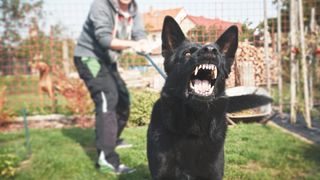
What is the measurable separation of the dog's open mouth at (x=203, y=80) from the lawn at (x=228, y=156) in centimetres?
44

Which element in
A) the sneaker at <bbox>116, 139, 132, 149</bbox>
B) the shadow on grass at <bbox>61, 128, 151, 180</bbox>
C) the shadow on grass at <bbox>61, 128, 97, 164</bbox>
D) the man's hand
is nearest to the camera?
the man's hand

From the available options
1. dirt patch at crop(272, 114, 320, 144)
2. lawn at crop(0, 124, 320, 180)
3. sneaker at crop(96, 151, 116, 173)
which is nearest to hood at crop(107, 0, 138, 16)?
lawn at crop(0, 124, 320, 180)

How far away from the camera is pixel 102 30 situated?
12.1 ft

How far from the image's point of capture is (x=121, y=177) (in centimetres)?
365

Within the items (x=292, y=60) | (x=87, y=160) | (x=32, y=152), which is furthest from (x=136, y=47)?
(x=292, y=60)

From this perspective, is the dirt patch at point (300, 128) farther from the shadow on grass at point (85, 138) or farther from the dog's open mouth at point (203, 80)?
the dog's open mouth at point (203, 80)

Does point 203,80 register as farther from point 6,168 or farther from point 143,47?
point 6,168

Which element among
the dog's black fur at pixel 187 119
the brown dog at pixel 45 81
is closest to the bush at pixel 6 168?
the dog's black fur at pixel 187 119

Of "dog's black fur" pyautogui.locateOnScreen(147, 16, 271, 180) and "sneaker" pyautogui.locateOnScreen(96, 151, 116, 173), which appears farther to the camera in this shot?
"sneaker" pyautogui.locateOnScreen(96, 151, 116, 173)

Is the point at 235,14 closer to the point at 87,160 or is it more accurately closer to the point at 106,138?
the point at 106,138

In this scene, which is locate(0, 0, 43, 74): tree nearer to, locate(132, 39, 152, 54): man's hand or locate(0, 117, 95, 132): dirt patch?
locate(0, 117, 95, 132): dirt patch

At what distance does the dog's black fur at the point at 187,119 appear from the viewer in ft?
6.86

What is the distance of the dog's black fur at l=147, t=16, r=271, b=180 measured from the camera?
2.09 metres

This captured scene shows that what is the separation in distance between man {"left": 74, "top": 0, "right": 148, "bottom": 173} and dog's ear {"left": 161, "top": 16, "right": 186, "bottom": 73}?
152cm
